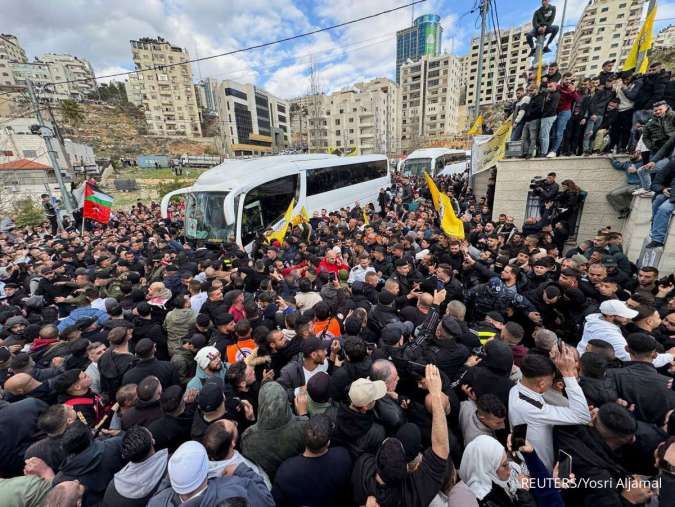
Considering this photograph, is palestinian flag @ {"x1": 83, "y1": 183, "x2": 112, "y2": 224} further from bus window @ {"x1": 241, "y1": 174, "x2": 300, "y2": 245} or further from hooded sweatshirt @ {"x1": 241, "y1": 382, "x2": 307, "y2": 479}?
hooded sweatshirt @ {"x1": 241, "y1": 382, "x2": 307, "y2": 479}

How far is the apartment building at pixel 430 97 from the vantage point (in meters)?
74.6

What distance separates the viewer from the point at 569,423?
1.96 metres

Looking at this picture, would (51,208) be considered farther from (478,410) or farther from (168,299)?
(478,410)

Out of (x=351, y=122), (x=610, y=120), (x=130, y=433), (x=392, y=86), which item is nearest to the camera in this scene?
(x=130, y=433)

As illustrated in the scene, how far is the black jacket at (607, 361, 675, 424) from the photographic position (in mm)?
2139

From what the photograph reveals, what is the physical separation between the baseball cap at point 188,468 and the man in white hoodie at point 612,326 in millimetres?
3339

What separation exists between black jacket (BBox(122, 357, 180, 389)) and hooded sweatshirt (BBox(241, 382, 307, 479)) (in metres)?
1.38

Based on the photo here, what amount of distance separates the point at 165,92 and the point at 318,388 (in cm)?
9343

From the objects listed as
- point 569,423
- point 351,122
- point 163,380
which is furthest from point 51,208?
point 351,122

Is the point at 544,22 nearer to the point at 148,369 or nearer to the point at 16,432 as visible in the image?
the point at 148,369

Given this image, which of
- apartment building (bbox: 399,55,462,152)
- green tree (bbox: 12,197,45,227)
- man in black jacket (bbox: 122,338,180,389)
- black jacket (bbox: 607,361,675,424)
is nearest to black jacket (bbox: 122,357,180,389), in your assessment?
man in black jacket (bbox: 122,338,180,389)

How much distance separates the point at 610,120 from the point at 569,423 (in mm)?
9164

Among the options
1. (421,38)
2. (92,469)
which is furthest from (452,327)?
(421,38)

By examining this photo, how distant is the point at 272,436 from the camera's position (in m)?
2.17
